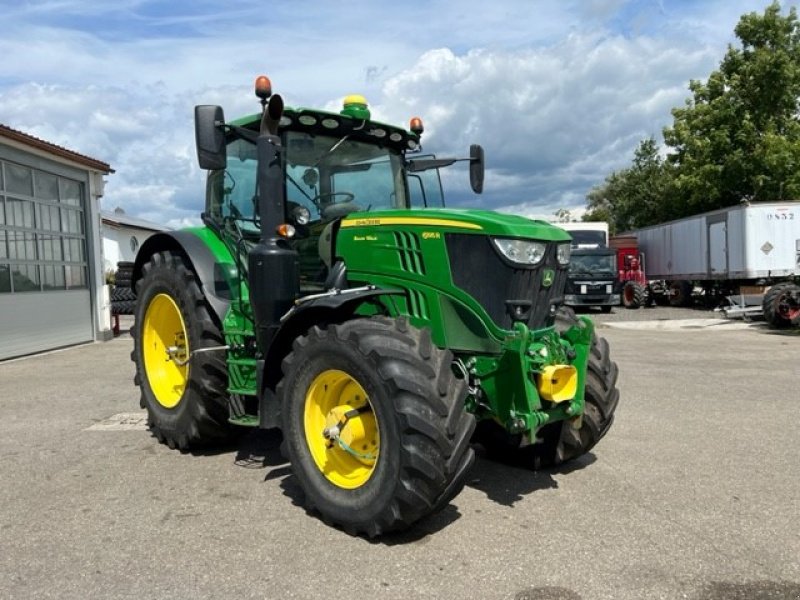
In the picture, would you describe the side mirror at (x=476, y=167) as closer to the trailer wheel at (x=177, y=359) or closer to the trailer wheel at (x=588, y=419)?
the trailer wheel at (x=588, y=419)

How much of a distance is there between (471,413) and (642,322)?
15943 millimetres

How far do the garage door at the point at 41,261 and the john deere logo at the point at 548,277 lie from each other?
412 inches

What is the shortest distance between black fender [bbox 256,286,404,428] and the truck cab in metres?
18.0

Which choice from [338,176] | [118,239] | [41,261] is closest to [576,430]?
[338,176]

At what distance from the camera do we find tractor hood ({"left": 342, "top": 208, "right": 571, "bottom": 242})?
158 inches

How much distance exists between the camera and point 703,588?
3.20 meters

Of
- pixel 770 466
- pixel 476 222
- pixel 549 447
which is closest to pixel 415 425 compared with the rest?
pixel 476 222

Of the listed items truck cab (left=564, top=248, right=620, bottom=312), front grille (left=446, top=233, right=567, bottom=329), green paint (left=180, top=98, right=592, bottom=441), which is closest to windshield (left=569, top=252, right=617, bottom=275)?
truck cab (left=564, top=248, right=620, bottom=312)

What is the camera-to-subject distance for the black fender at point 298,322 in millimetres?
4078

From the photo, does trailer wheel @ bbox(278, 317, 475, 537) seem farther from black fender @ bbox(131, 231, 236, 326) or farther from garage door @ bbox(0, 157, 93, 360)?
garage door @ bbox(0, 157, 93, 360)

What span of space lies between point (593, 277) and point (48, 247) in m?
15.0

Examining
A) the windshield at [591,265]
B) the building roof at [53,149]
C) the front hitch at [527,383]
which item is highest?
the building roof at [53,149]

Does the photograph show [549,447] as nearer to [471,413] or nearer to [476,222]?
[471,413]

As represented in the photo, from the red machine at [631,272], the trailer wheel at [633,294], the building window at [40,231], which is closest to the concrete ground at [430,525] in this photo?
the building window at [40,231]
